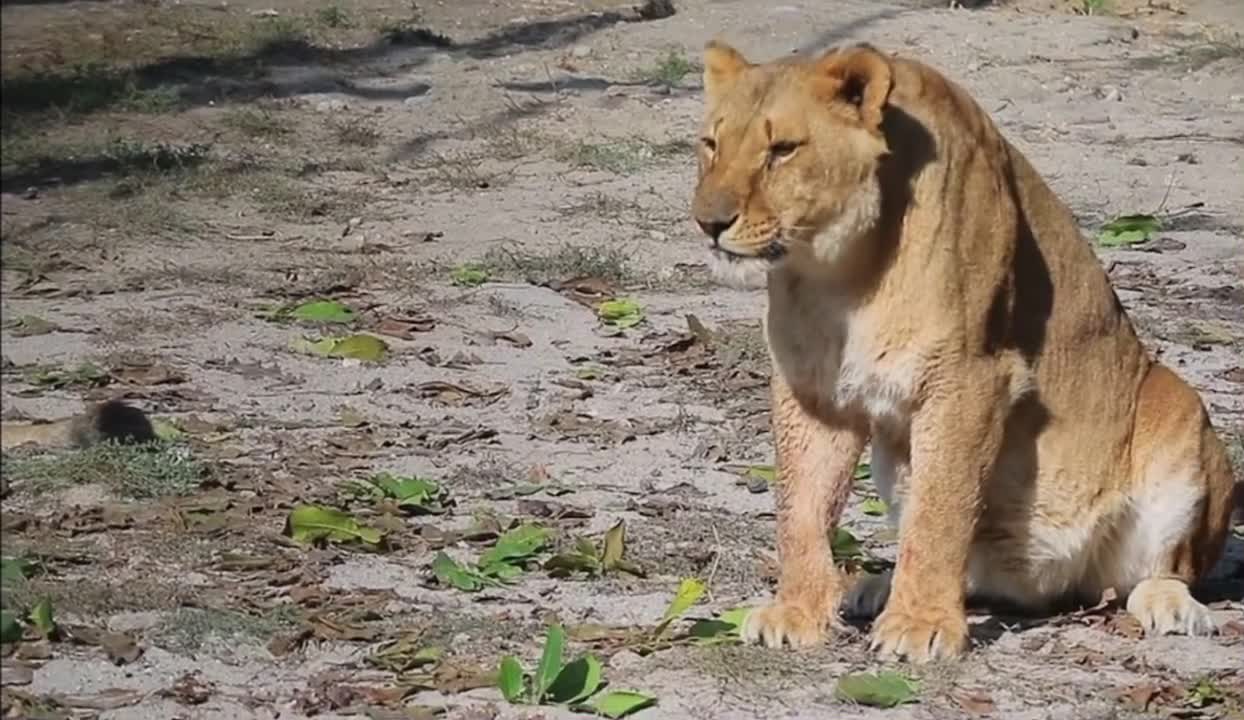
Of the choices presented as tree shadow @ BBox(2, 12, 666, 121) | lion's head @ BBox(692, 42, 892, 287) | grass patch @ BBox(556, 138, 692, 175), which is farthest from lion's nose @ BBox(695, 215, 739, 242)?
grass patch @ BBox(556, 138, 692, 175)

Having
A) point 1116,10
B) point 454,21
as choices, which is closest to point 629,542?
point 454,21

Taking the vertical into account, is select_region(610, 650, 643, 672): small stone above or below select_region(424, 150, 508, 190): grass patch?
above

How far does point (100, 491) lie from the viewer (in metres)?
6.53

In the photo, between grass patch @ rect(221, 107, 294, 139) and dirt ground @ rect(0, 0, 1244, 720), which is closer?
dirt ground @ rect(0, 0, 1244, 720)

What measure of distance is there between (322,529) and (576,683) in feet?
4.38

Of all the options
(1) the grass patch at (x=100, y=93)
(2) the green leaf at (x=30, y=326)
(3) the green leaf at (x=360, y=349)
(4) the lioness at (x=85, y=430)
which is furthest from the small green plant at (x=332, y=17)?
(4) the lioness at (x=85, y=430)

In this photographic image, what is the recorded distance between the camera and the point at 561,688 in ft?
16.9

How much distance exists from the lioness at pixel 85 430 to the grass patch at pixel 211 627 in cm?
44

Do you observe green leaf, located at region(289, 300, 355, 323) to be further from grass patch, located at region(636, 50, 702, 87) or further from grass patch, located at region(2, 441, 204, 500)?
grass patch, located at region(636, 50, 702, 87)

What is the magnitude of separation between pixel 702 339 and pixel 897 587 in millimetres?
3234

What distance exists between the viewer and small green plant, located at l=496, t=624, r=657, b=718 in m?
5.10

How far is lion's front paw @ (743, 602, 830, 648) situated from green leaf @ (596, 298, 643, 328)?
3.42 meters

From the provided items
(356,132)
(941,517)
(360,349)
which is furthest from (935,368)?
(356,132)

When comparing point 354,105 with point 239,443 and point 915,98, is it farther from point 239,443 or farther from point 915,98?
point 915,98
